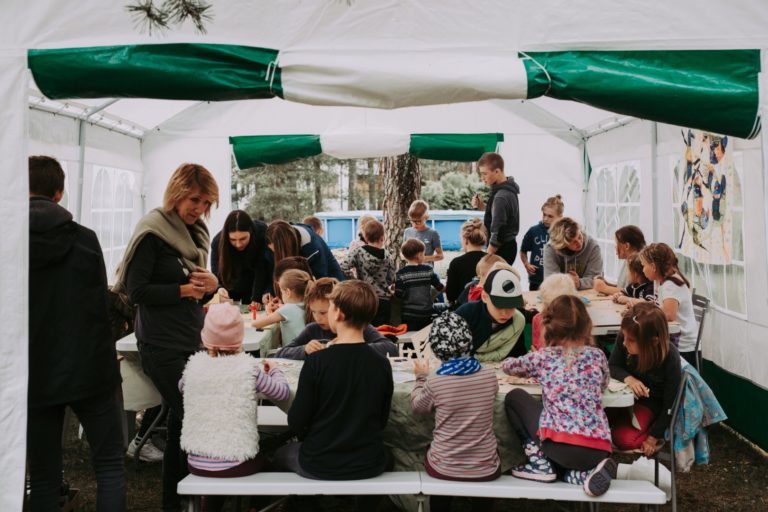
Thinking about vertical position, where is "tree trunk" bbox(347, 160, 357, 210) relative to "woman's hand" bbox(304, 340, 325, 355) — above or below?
above

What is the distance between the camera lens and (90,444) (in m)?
3.10

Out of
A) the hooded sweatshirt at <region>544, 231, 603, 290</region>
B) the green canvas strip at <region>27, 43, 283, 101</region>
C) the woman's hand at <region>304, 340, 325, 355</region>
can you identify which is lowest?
the woman's hand at <region>304, 340, 325, 355</region>

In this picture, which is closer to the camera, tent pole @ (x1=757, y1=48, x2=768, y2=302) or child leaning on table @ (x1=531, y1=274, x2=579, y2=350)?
tent pole @ (x1=757, y1=48, x2=768, y2=302)

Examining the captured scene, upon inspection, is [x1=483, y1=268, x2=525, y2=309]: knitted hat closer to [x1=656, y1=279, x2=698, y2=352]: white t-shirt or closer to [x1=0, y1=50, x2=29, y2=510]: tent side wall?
[x1=656, y1=279, x2=698, y2=352]: white t-shirt

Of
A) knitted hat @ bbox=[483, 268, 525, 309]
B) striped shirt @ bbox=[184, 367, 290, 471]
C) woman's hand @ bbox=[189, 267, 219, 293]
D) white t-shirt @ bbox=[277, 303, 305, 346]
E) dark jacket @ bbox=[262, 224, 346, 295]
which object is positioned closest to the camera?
striped shirt @ bbox=[184, 367, 290, 471]

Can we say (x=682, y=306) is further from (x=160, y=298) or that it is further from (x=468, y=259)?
(x=160, y=298)

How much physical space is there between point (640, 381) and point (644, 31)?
1688 millimetres

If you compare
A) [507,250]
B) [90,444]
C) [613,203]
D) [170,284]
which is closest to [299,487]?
[90,444]

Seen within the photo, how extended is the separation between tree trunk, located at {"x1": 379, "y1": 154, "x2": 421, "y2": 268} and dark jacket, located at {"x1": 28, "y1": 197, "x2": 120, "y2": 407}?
7.93m

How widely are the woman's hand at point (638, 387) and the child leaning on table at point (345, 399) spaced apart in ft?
4.04

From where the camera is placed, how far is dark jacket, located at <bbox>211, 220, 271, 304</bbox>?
5.58 meters

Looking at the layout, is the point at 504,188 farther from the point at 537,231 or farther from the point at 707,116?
the point at 707,116

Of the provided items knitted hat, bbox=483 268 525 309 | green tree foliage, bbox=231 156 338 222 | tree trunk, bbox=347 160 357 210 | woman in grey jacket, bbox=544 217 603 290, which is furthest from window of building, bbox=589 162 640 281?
tree trunk, bbox=347 160 357 210

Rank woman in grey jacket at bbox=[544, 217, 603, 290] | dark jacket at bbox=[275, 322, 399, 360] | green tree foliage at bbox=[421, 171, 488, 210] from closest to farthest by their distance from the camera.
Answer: dark jacket at bbox=[275, 322, 399, 360] < woman in grey jacket at bbox=[544, 217, 603, 290] < green tree foliage at bbox=[421, 171, 488, 210]
